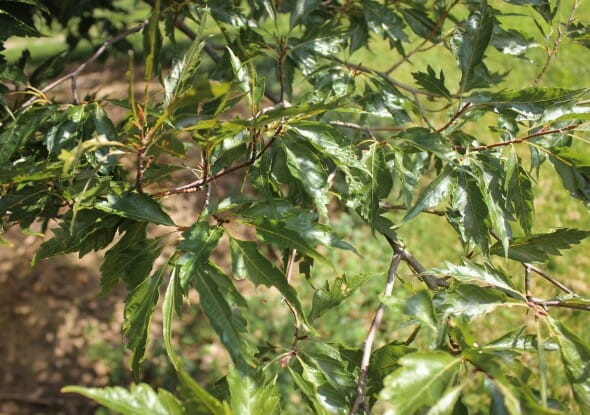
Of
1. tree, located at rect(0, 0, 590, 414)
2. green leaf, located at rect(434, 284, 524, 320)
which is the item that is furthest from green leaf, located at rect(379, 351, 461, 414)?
green leaf, located at rect(434, 284, 524, 320)

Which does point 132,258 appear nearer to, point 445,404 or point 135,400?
point 135,400

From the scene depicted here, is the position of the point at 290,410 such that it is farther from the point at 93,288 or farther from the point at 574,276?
the point at 574,276

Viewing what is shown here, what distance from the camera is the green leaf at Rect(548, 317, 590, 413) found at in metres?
0.95

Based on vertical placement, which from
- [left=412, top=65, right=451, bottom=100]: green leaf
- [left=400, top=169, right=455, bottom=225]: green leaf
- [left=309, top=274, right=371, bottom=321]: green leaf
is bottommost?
[left=309, top=274, right=371, bottom=321]: green leaf

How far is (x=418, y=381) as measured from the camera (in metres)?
0.86

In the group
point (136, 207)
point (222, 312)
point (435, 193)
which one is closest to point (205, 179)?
point (136, 207)

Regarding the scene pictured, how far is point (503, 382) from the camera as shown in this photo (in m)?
0.87

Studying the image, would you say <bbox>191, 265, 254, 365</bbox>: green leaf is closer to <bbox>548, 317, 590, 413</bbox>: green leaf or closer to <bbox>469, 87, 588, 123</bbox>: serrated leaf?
<bbox>548, 317, 590, 413</bbox>: green leaf

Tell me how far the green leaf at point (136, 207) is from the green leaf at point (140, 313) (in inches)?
4.4

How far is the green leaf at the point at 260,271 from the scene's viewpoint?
1.04 m

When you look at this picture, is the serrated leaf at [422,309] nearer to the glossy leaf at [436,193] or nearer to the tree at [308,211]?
the tree at [308,211]

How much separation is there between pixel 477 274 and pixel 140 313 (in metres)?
0.71

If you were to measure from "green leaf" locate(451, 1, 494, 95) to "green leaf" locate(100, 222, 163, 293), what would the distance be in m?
0.90

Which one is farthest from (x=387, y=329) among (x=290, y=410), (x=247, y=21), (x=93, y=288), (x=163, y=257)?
(x=247, y=21)
